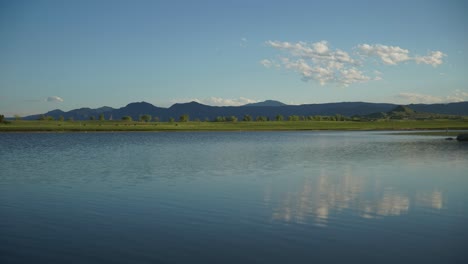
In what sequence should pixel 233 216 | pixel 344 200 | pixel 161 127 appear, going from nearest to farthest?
pixel 233 216 < pixel 344 200 < pixel 161 127

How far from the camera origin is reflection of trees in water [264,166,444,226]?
18.5 metres

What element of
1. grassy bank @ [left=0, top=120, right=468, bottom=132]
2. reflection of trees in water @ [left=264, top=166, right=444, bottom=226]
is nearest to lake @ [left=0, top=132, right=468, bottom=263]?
reflection of trees in water @ [left=264, top=166, right=444, bottom=226]

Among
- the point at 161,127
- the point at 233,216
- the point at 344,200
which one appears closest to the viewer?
the point at 233,216

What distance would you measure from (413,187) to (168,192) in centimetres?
1515

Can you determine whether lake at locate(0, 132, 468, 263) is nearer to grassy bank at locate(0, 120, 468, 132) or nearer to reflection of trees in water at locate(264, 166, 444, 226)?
reflection of trees in water at locate(264, 166, 444, 226)

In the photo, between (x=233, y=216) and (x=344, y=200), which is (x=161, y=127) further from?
(x=233, y=216)

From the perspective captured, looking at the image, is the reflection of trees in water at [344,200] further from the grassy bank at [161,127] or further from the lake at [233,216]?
the grassy bank at [161,127]

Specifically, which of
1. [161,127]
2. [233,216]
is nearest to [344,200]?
[233,216]

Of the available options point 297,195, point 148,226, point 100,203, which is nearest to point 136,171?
point 100,203

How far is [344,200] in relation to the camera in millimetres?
21719

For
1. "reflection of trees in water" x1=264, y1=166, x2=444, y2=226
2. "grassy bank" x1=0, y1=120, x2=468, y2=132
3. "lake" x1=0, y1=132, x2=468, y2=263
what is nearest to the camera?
"lake" x1=0, y1=132, x2=468, y2=263

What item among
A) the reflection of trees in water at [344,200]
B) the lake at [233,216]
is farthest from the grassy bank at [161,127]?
the reflection of trees in water at [344,200]

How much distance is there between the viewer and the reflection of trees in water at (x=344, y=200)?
18.5 meters

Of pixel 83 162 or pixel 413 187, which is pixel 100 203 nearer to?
pixel 413 187
